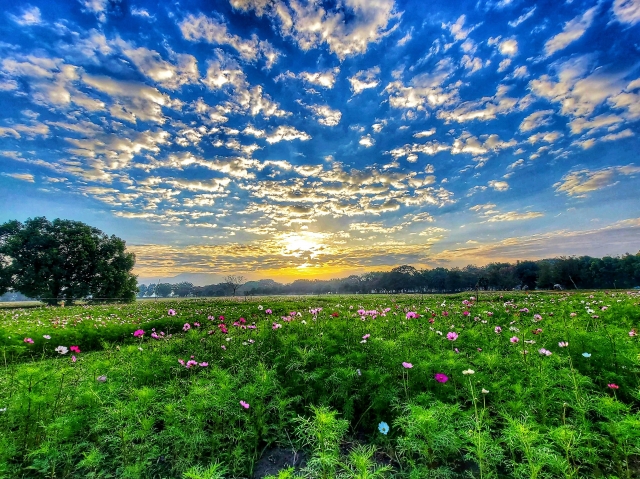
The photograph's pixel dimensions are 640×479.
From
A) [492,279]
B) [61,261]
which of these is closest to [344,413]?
[61,261]

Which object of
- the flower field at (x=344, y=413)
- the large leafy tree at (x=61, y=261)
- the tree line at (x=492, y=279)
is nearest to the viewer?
the flower field at (x=344, y=413)

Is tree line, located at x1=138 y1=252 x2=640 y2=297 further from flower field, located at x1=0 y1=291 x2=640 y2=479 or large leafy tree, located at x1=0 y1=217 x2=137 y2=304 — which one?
flower field, located at x1=0 y1=291 x2=640 y2=479

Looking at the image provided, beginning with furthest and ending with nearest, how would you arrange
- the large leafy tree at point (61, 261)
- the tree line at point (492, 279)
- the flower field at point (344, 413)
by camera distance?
the tree line at point (492, 279), the large leafy tree at point (61, 261), the flower field at point (344, 413)

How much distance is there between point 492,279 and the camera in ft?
261

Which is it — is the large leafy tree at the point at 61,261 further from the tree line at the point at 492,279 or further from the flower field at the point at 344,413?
the flower field at the point at 344,413

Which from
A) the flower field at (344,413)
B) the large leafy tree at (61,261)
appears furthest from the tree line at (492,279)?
the flower field at (344,413)

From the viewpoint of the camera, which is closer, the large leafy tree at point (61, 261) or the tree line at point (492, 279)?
the large leafy tree at point (61, 261)

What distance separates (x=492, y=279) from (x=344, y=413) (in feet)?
295

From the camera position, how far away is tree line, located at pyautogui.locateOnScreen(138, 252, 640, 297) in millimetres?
64938

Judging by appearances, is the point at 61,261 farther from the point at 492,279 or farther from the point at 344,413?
the point at 492,279

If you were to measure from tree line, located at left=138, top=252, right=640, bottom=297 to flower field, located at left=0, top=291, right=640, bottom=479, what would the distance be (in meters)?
36.3

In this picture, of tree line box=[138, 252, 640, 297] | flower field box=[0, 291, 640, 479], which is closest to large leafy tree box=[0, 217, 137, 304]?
tree line box=[138, 252, 640, 297]

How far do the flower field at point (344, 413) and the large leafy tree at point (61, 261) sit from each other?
41591mm

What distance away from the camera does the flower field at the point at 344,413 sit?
244cm
